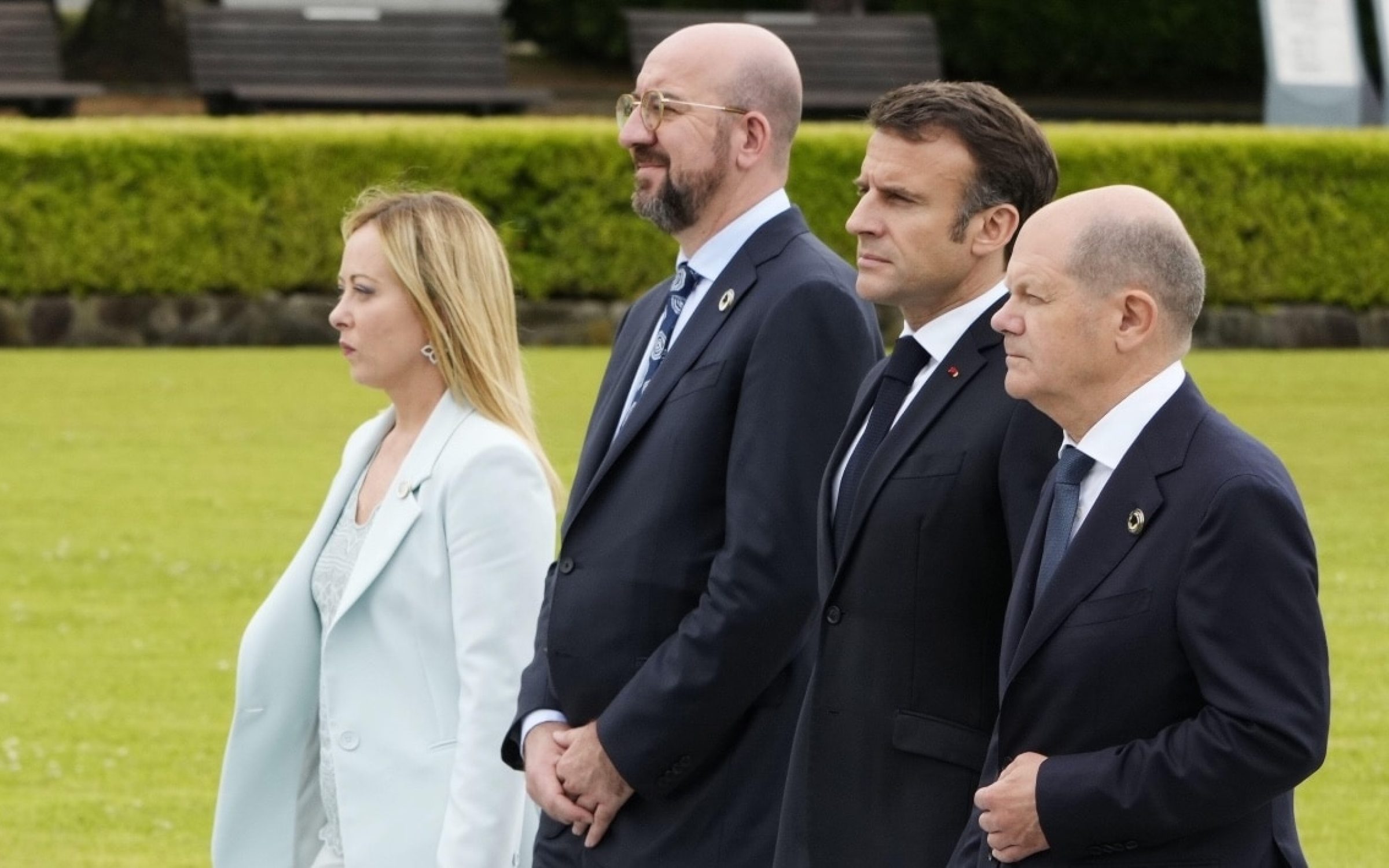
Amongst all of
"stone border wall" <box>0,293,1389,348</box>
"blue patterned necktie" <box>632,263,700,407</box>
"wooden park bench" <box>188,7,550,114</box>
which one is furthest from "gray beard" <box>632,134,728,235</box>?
"wooden park bench" <box>188,7,550,114</box>

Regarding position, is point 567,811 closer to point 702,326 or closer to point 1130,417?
point 702,326

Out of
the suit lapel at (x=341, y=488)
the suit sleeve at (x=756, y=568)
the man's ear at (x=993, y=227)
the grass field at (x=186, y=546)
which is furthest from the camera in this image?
the grass field at (x=186, y=546)

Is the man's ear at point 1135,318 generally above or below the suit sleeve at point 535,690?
above

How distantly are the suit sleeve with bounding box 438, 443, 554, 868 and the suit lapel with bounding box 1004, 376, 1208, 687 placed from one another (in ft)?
4.13

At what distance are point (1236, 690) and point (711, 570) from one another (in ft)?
3.90

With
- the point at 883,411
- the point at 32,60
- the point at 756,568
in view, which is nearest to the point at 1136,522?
the point at 883,411

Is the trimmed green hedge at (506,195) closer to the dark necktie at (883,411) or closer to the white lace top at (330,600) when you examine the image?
the white lace top at (330,600)

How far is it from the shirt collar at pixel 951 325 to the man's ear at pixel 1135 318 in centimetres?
52

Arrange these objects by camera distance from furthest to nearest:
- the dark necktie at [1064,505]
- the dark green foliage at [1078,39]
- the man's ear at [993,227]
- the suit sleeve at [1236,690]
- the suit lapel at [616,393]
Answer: the dark green foliage at [1078,39], the suit lapel at [616,393], the man's ear at [993,227], the dark necktie at [1064,505], the suit sleeve at [1236,690]

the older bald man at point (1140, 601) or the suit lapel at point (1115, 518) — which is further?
the suit lapel at point (1115, 518)

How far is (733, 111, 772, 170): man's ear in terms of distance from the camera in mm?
4117

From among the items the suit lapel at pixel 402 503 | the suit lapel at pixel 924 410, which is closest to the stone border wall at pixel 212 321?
the suit lapel at pixel 402 503

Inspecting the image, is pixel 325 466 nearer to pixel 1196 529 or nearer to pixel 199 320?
pixel 199 320

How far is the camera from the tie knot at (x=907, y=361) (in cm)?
364
